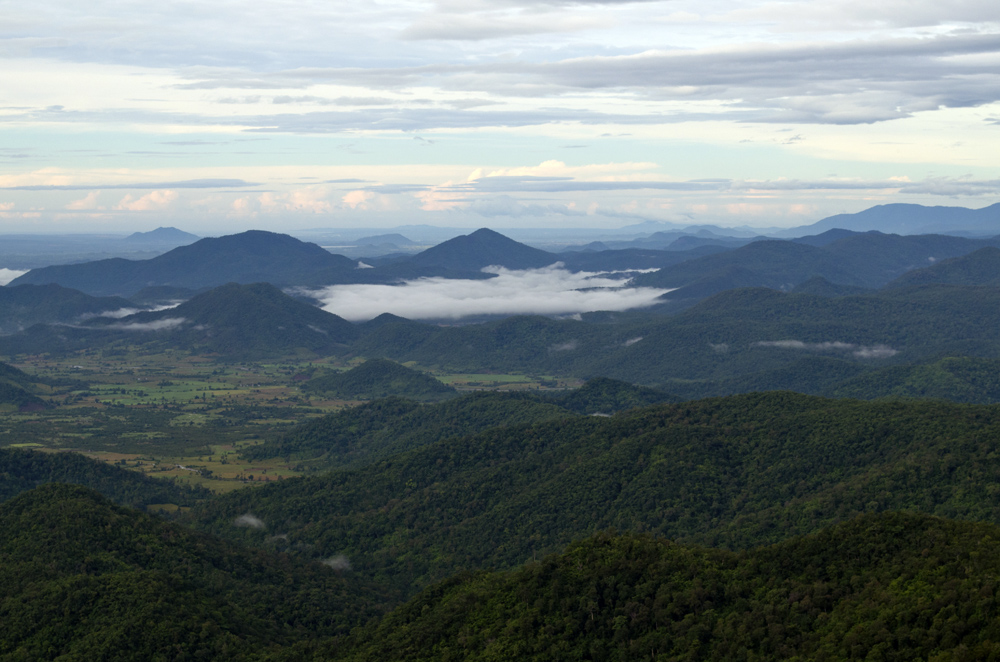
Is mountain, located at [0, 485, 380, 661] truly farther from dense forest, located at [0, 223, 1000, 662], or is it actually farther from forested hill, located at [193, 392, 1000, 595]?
forested hill, located at [193, 392, 1000, 595]

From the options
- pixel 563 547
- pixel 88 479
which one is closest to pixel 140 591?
pixel 563 547

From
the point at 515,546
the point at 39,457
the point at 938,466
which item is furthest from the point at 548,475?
the point at 39,457

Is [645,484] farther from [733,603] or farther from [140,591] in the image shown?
[140,591]

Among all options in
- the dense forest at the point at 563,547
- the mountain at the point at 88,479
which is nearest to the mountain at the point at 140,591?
the dense forest at the point at 563,547

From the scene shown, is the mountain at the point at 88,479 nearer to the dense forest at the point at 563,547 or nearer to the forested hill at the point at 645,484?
the dense forest at the point at 563,547

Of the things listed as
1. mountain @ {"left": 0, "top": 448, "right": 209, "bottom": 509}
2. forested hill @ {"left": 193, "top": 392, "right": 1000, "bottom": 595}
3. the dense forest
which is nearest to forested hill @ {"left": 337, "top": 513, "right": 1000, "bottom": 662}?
the dense forest
